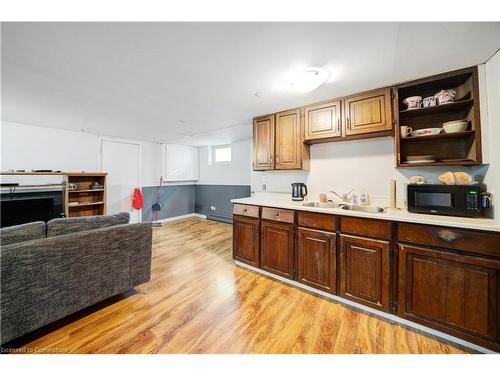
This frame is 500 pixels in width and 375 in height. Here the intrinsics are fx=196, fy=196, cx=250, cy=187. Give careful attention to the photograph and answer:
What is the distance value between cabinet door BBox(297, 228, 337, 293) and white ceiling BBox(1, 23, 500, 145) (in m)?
1.53

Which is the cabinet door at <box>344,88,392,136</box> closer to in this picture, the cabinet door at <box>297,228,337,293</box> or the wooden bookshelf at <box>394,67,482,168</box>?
the wooden bookshelf at <box>394,67,482,168</box>

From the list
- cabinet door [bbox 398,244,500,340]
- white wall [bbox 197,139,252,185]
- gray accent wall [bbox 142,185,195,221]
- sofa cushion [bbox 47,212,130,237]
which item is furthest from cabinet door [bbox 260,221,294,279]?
gray accent wall [bbox 142,185,195,221]

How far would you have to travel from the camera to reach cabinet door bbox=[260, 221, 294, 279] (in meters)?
2.20

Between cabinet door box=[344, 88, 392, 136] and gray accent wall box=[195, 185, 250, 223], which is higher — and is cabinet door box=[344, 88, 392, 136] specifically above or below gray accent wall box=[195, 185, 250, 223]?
above

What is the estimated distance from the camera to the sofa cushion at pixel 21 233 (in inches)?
56.4

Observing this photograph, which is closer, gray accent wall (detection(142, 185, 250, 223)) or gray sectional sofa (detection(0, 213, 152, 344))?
gray sectional sofa (detection(0, 213, 152, 344))

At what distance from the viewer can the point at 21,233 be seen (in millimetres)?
1475

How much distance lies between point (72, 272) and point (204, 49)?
2.00m

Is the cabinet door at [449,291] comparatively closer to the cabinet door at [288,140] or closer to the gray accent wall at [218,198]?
the cabinet door at [288,140]

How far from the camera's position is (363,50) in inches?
55.5

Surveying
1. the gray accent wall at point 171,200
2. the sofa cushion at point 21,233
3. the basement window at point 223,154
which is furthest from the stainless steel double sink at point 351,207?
the gray accent wall at point 171,200

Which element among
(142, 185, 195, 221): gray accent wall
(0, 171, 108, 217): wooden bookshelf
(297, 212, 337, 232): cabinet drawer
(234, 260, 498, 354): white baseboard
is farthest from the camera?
(142, 185, 195, 221): gray accent wall
